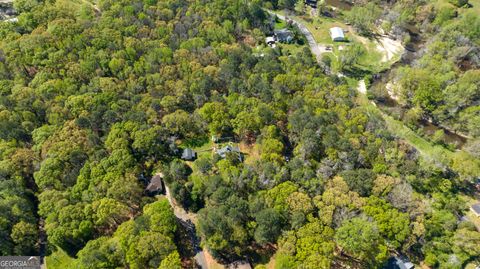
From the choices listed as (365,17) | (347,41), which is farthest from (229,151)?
(365,17)

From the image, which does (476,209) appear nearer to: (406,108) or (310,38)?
(406,108)

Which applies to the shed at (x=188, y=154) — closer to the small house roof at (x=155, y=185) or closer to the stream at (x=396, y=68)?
the small house roof at (x=155, y=185)

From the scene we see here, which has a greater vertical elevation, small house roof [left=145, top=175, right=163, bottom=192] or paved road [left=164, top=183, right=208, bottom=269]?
small house roof [left=145, top=175, right=163, bottom=192]

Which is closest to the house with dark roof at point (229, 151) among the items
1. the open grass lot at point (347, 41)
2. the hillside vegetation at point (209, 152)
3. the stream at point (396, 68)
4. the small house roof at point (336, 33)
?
the hillside vegetation at point (209, 152)

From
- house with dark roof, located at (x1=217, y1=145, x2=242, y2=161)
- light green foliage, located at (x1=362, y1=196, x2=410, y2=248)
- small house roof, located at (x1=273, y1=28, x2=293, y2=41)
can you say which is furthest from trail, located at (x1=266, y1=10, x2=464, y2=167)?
house with dark roof, located at (x1=217, y1=145, x2=242, y2=161)

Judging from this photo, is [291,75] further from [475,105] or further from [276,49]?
[475,105]

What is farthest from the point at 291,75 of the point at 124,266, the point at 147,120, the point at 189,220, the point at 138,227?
the point at 124,266

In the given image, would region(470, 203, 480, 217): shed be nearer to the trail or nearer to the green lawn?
the trail
